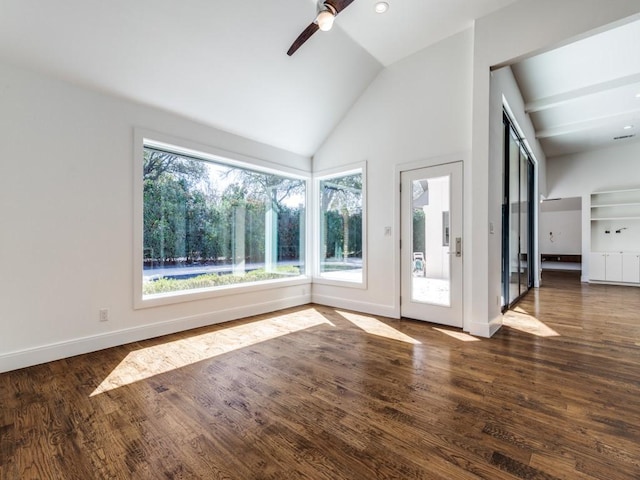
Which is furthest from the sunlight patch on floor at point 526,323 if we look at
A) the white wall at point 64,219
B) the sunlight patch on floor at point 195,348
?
the white wall at point 64,219

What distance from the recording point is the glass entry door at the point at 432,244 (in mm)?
3752

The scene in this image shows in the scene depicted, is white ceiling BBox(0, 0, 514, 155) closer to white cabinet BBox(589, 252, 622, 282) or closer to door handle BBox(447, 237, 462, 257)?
door handle BBox(447, 237, 462, 257)

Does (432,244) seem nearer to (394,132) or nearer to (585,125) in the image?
(394,132)

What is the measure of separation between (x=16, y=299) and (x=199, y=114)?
273 cm

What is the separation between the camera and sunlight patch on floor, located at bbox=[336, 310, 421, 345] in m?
3.42

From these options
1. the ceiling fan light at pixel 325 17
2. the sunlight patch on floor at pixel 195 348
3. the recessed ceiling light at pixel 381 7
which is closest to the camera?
the ceiling fan light at pixel 325 17

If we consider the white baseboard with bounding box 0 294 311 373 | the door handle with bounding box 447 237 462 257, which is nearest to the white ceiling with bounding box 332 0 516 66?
the door handle with bounding box 447 237 462 257

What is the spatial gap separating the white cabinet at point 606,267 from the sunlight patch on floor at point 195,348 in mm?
7838

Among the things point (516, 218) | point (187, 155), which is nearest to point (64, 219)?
point (187, 155)

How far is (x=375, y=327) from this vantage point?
387 centimetres

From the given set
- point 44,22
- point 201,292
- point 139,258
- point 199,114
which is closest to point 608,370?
point 201,292

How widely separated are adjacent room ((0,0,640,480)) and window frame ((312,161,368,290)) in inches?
1.5

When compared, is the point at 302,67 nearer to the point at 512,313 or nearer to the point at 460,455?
the point at 460,455

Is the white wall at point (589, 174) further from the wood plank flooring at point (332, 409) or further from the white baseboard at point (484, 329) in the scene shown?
the white baseboard at point (484, 329)
